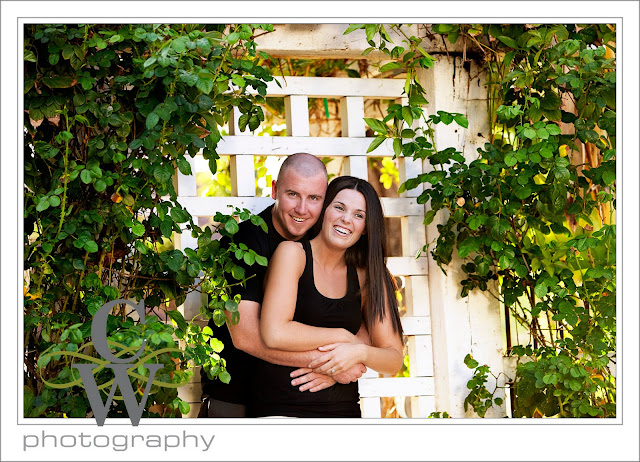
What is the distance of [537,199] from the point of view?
265 centimetres

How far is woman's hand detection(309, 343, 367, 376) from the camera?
2.56 meters

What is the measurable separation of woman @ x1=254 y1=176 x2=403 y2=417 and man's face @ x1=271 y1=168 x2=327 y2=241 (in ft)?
0.11

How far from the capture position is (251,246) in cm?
255

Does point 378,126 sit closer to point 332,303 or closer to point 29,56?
point 332,303

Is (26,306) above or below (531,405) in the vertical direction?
above

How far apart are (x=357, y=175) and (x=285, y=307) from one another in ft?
2.02

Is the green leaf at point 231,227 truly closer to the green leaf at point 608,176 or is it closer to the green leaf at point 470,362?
the green leaf at point 470,362

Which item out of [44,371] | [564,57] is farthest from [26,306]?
[564,57]

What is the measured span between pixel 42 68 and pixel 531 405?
188 cm

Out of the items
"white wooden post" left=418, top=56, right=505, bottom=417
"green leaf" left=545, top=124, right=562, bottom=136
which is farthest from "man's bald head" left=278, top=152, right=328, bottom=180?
"green leaf" left=545, top=124, right=562, bottom=136

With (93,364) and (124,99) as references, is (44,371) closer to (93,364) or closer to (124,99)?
(93,364)

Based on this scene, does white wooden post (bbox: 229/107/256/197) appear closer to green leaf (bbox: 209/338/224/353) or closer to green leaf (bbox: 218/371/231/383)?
green leaf (bbox: 209/338/224/353)

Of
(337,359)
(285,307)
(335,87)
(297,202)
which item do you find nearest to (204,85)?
(297,202)

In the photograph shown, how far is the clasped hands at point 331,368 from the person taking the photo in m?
2.55
